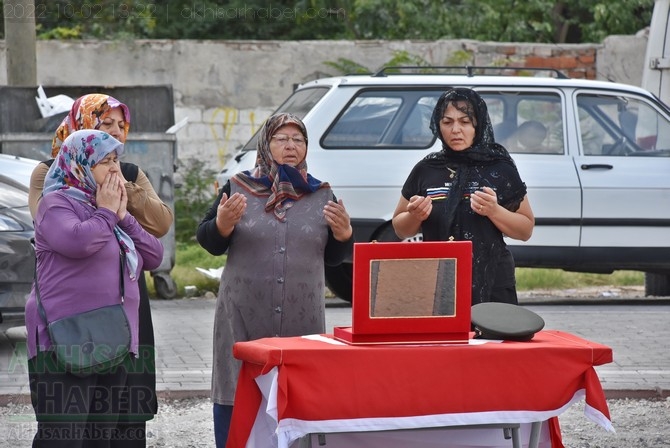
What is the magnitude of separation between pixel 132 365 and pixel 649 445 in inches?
110

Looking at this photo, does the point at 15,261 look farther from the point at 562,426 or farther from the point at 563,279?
the point at 563,279

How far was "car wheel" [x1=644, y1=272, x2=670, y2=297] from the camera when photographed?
463 inches

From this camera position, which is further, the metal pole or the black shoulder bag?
the metal pole

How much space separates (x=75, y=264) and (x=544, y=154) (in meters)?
6.19

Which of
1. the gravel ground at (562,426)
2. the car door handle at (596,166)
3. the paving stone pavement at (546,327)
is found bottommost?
the paving stone pavement at (546,327)

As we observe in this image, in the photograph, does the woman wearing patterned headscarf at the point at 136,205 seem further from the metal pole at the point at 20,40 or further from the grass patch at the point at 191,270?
the metal pole at the point at 20,40

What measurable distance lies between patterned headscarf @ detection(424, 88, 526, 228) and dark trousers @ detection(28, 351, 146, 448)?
Result: 153cm

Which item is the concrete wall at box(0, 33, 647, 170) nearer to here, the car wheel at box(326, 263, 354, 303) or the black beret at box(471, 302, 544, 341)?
the car wheel at box(326, 263, 354, 303)

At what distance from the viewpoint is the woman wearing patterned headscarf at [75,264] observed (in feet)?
15.3

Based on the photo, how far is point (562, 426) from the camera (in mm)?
6590

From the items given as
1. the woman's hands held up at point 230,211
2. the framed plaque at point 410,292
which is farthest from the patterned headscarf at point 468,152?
the framed plaque at point 410,292

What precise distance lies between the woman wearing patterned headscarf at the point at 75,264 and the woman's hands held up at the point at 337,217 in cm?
80

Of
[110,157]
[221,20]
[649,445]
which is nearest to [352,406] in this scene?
[110,157]

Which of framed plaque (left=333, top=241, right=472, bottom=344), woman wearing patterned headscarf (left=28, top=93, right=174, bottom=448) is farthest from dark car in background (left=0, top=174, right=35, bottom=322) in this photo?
framed plaque (left=333, top=241, right=472, bottom=344)
